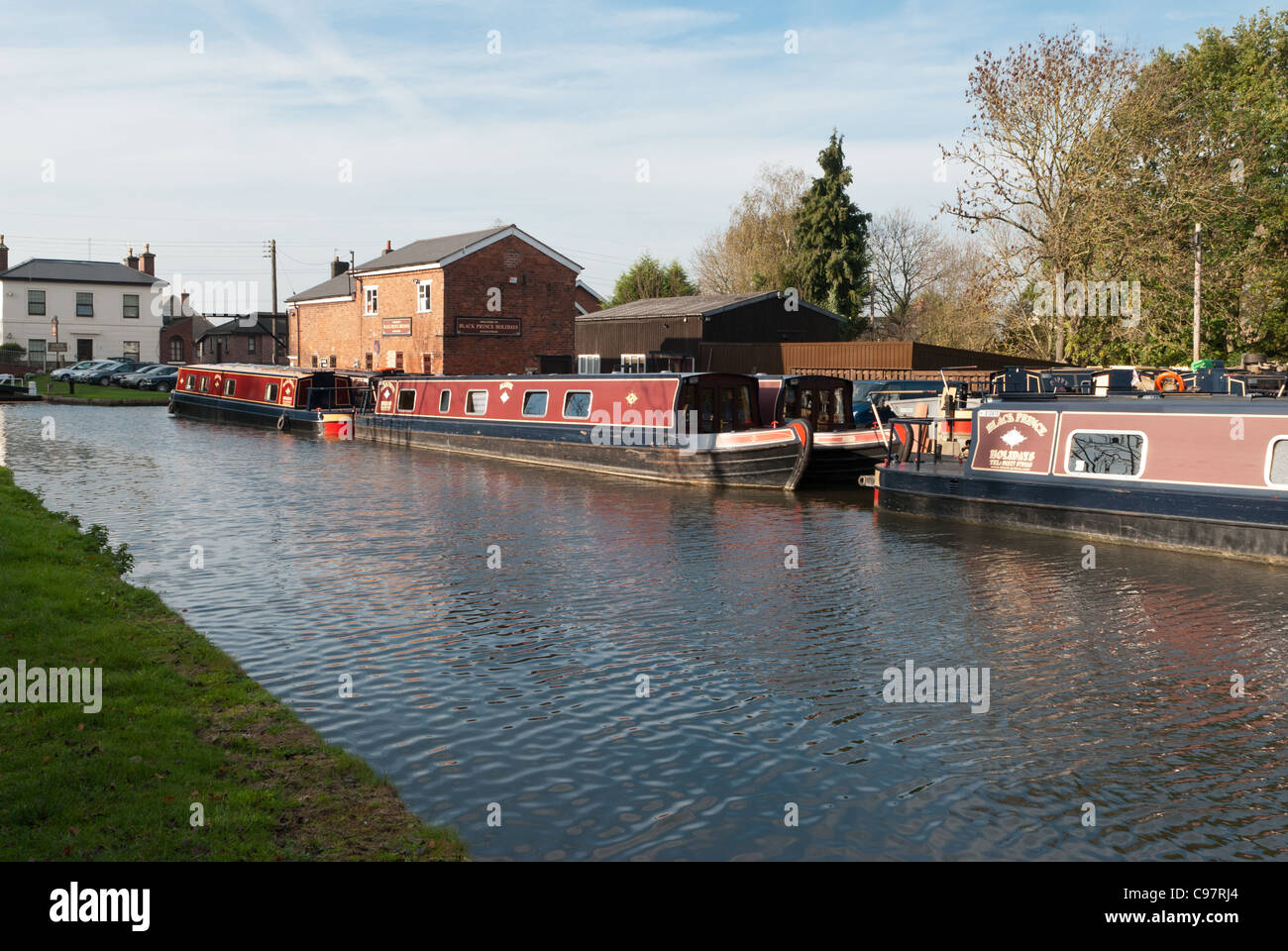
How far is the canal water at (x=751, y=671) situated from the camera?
6238mm

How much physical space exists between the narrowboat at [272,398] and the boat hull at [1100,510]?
21.5 meters

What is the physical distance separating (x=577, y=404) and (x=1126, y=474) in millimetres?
13615

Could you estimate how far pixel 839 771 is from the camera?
694 centimetres

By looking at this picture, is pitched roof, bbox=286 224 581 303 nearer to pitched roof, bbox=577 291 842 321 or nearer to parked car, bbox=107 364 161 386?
pitched roof, bbox=577 291 842 321

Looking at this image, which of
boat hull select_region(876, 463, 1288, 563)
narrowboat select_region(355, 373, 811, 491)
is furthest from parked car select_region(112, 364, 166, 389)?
boat hull select_region(876, 463, 1288, 563)

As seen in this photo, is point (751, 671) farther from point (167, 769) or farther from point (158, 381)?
point (158, 381)

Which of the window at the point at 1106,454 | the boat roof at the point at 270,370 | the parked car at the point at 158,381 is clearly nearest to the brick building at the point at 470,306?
the boat roof at the point at 270,370

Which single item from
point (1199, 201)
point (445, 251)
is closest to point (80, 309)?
point (445, 251)

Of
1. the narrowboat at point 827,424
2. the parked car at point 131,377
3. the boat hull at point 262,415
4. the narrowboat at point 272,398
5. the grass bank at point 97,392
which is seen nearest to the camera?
the narrowboat at point 827,424

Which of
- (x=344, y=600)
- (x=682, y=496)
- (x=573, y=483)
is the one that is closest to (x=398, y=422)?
(x=573, y=483)

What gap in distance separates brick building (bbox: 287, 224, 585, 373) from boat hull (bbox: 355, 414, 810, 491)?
13.1 meters

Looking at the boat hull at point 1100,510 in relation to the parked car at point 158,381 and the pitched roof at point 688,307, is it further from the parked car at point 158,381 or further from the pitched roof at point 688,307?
Answer: the parked car at point 158,381

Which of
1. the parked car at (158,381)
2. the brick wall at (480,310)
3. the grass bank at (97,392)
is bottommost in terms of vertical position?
the grass bank at (97,392)

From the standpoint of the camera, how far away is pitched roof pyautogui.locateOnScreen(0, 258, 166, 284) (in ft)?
220
